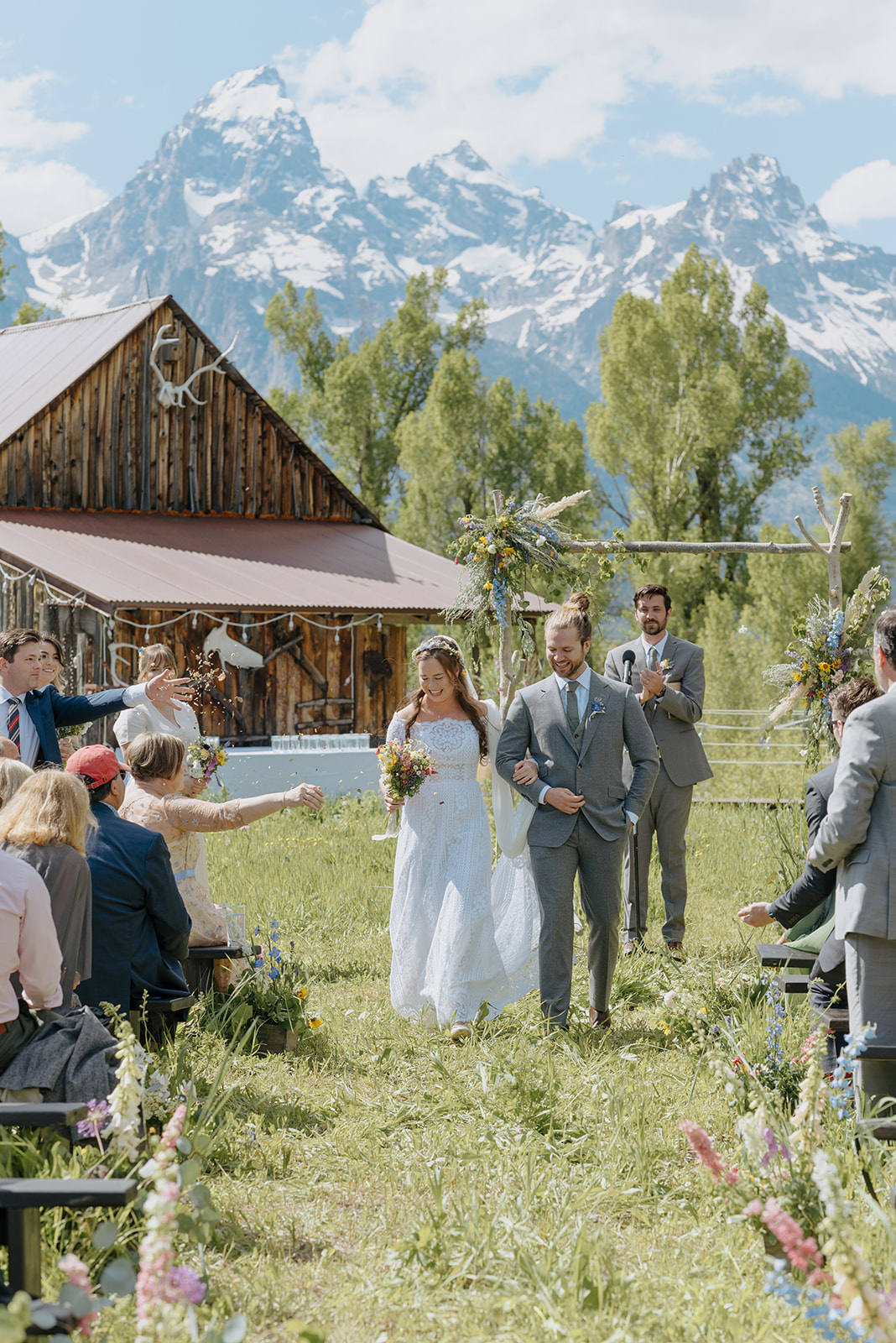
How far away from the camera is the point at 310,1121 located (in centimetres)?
465

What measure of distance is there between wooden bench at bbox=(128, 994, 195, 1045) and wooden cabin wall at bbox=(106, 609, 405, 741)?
36.0 feet

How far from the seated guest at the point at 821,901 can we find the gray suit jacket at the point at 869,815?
454 mm

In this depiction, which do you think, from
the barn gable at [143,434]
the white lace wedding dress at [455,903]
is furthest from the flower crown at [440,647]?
the barn gable at [143,434]

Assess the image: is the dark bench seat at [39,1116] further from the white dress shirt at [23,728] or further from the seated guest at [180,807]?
the white dress shirt at [23,728]

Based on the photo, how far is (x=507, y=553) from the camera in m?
8.00

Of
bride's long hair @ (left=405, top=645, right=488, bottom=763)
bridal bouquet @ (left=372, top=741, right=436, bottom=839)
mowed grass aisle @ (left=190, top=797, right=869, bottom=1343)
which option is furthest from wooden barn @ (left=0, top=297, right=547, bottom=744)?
mowed grass aisle @ (left=190, top=797, right=869, bottom=1343)

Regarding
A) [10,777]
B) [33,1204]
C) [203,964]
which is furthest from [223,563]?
[33,1204]

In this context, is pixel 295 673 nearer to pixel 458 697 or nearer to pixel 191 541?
pixel 191 541

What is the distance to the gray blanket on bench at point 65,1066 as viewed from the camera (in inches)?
141

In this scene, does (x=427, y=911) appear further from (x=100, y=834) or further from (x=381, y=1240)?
(x=381, y=1240)

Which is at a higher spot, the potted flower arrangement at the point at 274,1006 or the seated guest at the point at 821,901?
the seated guest at the point at 821,901

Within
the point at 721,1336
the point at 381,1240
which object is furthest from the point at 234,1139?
the point at 721,1336

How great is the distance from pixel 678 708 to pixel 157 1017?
12.5 ft

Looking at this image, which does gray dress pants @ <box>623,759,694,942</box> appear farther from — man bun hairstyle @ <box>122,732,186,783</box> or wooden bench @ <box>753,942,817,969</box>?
man bun hairstyle @ <box>122,732,186,783</box>
